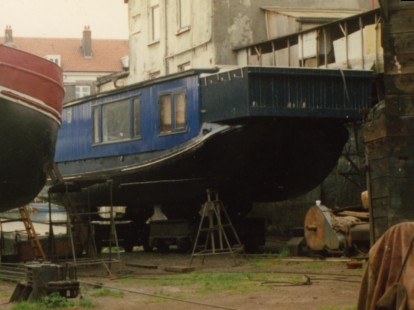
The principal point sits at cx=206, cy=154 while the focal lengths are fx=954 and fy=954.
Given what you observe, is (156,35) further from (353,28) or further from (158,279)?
(158,279)

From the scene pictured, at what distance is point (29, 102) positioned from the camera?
15.8m

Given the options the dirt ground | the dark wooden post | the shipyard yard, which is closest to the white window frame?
the shipyard yard

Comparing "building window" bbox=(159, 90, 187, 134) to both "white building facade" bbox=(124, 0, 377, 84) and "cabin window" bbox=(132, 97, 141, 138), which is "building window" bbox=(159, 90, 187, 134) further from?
"white building facade" bbox=(124, 0, 377, 84)

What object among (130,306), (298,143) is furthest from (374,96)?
(130,306)

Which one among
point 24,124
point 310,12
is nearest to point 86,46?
point 310,12

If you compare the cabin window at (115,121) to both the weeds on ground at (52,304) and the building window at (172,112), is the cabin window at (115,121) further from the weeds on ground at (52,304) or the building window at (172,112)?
the weeds on ground at (52,304)

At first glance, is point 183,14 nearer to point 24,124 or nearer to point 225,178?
point 225,178

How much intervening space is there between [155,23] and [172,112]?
15.6 m

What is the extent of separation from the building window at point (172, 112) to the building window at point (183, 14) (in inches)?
493

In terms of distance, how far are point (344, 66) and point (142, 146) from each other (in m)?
6.69

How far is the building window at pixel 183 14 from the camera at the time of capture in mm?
31017

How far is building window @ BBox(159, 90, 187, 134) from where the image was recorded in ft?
59.6

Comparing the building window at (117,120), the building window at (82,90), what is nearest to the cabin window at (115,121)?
the building window at (117,120)

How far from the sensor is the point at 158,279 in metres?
13.5
